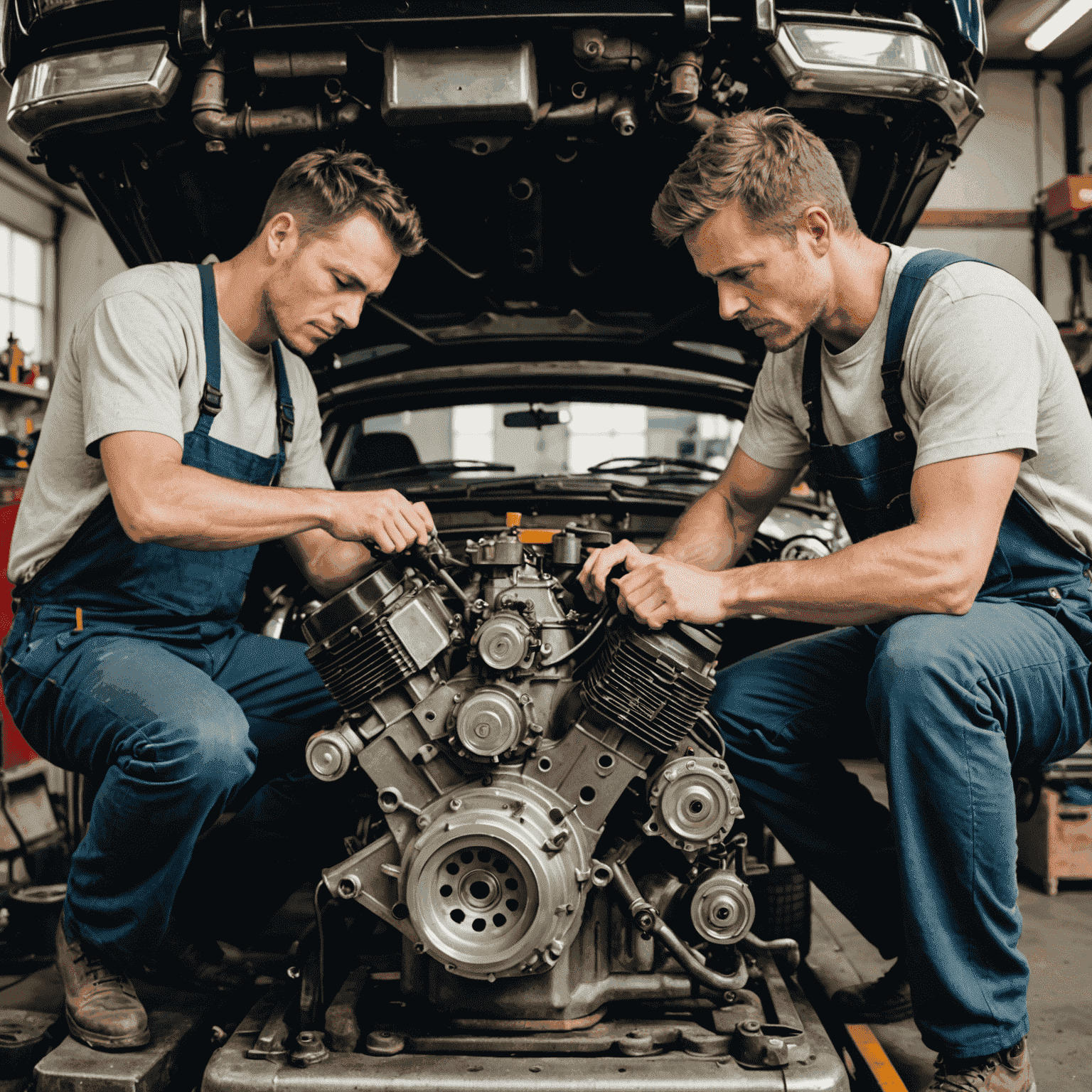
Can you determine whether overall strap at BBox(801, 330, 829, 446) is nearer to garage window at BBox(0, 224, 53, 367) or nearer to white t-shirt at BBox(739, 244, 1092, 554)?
white t-shirt at BBox(739, 244, 1092, 554)

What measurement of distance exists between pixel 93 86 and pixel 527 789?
1.54 meters

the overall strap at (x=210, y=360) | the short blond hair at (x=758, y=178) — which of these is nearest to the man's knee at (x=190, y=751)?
the overall strap at (x=210, y=360)

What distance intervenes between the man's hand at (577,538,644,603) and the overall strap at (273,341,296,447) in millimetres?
757

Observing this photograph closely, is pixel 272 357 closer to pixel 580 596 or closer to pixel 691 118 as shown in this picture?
pixel 580 596

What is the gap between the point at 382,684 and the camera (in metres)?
1.49

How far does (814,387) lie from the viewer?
179cm

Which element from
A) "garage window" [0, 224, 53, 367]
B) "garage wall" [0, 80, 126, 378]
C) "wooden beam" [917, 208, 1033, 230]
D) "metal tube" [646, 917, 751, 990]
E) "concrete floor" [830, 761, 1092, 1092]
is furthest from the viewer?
"wooden beam" [917, 208, 1033, 230]

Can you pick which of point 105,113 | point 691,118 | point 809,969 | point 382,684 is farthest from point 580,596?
point 105,113

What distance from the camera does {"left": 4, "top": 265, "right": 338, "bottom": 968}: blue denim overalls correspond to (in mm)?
1532

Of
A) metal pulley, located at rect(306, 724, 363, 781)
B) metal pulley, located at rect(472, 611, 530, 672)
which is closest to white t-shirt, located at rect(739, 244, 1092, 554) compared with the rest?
metal pulley, located at rect(472, 611, 530, 672)

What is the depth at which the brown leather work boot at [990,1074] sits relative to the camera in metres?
1.38

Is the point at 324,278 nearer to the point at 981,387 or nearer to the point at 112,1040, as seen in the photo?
the point at 981,387

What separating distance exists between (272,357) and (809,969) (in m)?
1.80

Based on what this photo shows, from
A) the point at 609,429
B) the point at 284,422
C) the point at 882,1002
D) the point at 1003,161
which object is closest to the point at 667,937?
the point at 882,1002
